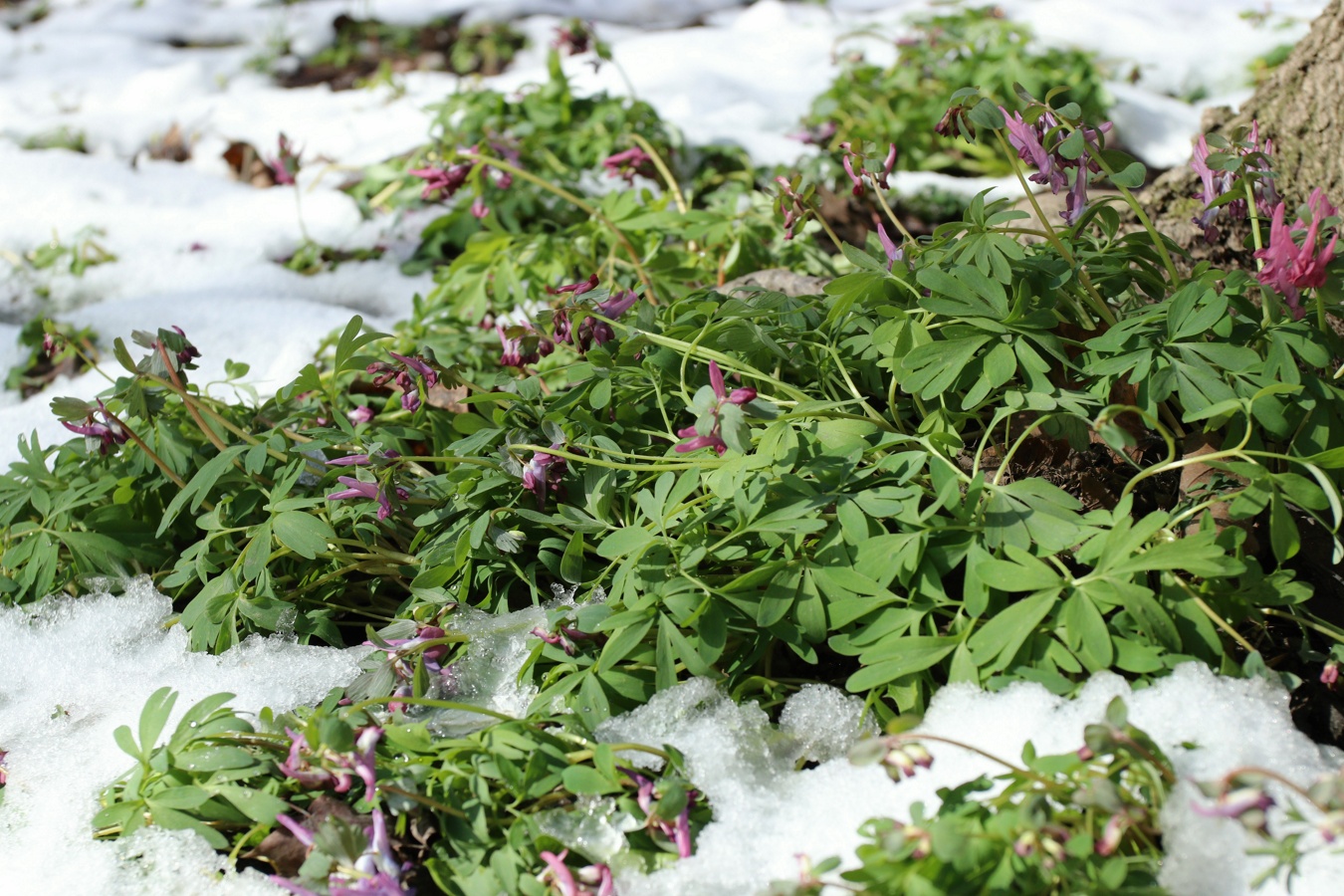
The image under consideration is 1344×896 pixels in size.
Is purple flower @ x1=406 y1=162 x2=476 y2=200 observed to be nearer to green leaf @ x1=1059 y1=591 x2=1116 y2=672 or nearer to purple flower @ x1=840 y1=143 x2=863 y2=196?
purple flower @ x1=840 y1=143 x2=863 y2=196

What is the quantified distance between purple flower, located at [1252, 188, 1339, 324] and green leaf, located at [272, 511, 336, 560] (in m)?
1.55

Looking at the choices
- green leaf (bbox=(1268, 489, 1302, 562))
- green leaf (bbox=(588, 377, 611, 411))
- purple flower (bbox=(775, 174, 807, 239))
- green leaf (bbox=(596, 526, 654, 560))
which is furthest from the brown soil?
green leaf (bbox=(1268, 489, 1302, 562))

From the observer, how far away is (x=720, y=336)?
1.82m

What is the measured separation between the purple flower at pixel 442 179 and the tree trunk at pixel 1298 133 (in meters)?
1.82

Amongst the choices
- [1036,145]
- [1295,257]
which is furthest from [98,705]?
[1295,257]

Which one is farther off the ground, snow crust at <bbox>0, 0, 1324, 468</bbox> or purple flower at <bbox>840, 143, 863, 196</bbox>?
purple flower at <bbox>840, 143, 863, 196</bbox>

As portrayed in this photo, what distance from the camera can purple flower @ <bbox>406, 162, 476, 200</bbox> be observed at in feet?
8.90

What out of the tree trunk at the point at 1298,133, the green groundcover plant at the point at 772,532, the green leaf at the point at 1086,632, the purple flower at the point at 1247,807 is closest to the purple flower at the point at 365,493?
the green groundcover plant at the point at 772,532

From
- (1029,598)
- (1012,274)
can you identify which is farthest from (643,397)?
(1029,598)

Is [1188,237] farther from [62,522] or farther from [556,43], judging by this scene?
[62,522]

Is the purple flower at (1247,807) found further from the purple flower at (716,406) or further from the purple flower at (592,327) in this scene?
the purple flower at (592,327)

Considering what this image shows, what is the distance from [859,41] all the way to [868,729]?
4.21 meters

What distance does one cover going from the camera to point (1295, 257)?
4.85 feet

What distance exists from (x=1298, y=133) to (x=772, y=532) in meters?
1.94
